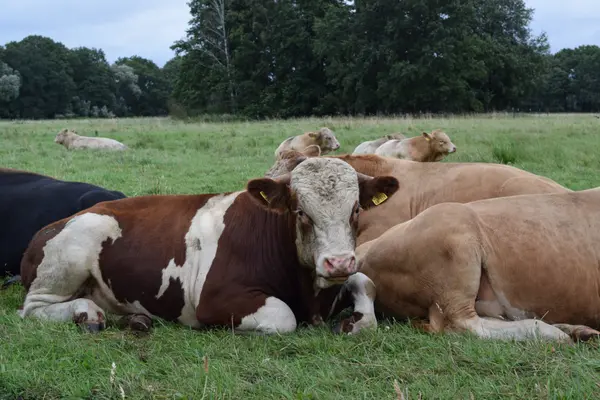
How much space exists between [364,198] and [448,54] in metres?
49.7

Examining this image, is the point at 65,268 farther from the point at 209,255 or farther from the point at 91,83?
the point at 91,83

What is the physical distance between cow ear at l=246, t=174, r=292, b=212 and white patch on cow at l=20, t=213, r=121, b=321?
142 cm

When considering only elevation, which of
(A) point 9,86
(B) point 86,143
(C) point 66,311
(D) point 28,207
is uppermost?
(A) point 9,86

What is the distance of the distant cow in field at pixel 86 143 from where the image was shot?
22.2 metres

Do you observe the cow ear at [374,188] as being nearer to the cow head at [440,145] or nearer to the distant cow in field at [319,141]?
the cow head at [440,145]

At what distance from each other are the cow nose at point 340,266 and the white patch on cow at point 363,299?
2.01 feet

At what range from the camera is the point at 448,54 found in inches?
2041

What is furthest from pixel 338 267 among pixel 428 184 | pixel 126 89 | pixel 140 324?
pixel 126 89

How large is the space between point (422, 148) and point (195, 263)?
1238 centimetres

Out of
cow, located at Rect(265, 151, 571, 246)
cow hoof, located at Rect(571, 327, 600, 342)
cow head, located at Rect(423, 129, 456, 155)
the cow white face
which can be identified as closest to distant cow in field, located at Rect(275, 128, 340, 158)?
cow head, located at Rect(423, 129, 456, 155)

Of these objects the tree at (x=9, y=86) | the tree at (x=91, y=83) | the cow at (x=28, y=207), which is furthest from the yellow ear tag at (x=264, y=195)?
the tree at (x=91, y=83)

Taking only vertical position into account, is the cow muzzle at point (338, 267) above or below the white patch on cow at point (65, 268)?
above

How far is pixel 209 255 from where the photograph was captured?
5.23 metres

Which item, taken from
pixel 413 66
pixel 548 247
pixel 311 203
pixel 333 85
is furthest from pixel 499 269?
pixel 333 85
